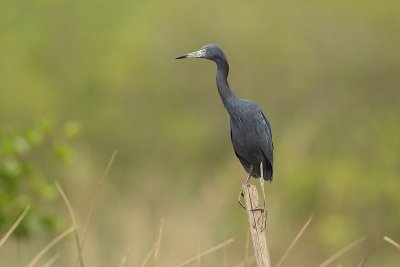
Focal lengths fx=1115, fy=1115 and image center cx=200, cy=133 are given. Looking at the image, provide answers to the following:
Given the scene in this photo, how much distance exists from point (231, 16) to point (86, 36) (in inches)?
145

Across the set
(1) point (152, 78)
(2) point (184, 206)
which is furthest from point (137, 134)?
(2) point (184, 206)

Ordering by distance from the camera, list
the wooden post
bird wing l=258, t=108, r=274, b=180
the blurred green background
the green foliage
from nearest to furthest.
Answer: the wooden post < bird wing l=258, t=108, r=274, b=180 < the green foliage < the blurred green background

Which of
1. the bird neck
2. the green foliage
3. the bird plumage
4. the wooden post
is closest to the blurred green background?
the green foliage

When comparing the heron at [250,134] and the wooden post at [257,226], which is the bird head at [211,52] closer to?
the heron at [250,134]

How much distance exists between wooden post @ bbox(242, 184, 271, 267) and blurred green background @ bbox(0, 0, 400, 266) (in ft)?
24.3

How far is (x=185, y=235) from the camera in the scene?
33.9 feet

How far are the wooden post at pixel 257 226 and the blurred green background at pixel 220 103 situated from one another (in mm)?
7402

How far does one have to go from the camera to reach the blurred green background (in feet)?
53.3

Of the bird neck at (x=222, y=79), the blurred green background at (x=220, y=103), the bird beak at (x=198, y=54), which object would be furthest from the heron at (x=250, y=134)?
the blurred green background at (x=220, y=103)

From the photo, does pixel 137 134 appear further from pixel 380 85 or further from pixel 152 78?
Answer: pixel 380 85

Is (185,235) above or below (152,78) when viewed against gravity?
above

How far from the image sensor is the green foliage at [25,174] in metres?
9.07

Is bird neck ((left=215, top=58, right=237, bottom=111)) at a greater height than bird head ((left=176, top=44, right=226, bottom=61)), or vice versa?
bird head ((left=176, top=44, right=226, bottom=61))

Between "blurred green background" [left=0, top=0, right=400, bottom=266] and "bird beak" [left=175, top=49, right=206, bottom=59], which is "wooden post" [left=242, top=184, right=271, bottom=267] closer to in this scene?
"bird beak" [left=175, top=49, right=206, bottom=59]
